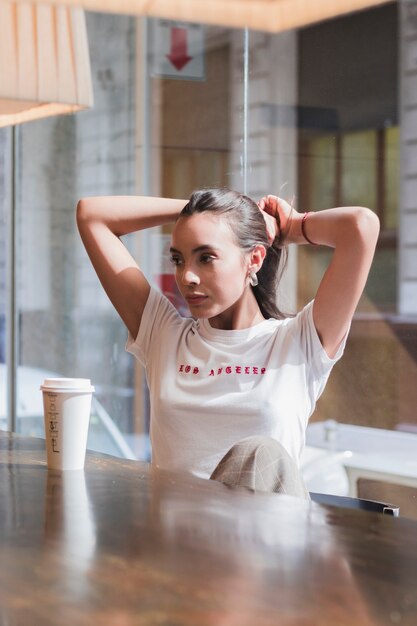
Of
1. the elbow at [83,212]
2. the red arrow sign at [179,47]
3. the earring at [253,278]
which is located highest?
the red arrow sign at [179,47]

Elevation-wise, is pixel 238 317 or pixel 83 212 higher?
pixel 83 212

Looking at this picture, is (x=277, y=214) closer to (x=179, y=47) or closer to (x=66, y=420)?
(x=66, y=420)

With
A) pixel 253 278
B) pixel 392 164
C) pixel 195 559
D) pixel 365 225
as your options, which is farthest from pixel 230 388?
pixel 392 164

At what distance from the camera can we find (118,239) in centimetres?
201

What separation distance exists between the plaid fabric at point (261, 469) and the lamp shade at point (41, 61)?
111 centimetres

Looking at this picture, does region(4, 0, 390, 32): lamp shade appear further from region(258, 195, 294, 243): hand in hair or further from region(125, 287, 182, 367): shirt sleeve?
region(125, 287, 182, 367): shirt sleeve

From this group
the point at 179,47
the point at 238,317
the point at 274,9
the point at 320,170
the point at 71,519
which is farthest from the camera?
the point at 179,47

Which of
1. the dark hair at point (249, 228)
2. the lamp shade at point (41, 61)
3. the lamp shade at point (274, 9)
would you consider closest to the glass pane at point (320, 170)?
the lamp shade at point (274, 9)

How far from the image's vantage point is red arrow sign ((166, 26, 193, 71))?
13.9 feet

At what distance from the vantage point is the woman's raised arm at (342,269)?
1713 mm

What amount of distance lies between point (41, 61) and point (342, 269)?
2.62 ft

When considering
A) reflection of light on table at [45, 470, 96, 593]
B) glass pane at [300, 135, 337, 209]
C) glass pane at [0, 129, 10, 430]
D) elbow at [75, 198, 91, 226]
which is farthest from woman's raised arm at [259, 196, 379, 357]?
glass pane at [0, 129, 10, 430]

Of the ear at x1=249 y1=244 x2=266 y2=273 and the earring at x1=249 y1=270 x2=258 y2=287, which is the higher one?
the ear at x1=249 y1=244 x2=266 y2=273

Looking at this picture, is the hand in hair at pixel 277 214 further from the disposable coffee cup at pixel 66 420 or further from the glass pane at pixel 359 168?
the glass pane at pixel 359 168
